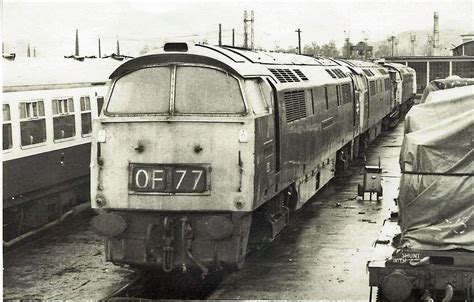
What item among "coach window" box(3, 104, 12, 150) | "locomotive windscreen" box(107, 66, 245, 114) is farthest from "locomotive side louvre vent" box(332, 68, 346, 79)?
"locomotive windscreen" box(107, 66, 245, 114)

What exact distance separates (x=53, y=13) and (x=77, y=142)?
10.4 ft

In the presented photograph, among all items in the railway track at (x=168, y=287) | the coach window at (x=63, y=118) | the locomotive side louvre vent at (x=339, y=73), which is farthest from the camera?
the locomotive side louvre vent at (x=339, y=73)

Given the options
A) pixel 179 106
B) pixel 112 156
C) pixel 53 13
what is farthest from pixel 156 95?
pixel 53 13

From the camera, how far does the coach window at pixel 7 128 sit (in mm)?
11555

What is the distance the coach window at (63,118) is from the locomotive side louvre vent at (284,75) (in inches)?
184

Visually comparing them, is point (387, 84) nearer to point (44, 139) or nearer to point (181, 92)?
point (44, 139)

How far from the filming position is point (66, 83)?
46.2ft

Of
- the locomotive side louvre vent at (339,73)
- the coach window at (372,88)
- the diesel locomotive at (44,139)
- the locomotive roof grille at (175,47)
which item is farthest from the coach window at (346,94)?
the locomotive roof grille at (175,47)

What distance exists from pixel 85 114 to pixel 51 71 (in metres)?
1.50

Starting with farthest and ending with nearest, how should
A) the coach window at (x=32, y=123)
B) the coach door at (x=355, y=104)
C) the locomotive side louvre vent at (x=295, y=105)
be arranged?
the coach door at (x=355, y=104) < the coach window at (x=32, y=123) < the locomotive side louvre vent at (x=295, y=105)

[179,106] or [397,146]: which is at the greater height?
[179,106]

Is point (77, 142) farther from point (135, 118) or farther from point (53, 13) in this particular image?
point (135, 118)

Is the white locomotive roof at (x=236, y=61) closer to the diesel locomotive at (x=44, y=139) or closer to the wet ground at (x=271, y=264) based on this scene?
the wet ground at (x=271, y=264)

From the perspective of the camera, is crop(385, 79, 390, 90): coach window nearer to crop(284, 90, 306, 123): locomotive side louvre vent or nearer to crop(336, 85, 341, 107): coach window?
crop(336, 85, 341, 107): coach window
